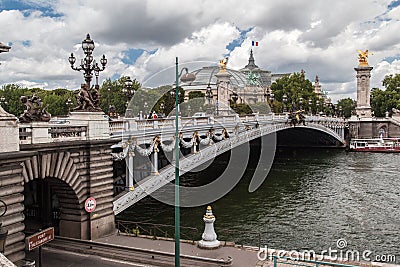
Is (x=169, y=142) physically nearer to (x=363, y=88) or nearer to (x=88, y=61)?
(x=88, y=61)

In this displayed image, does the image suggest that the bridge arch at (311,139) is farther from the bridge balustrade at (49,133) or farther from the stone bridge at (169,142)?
the bridge balustrade at (49,133)

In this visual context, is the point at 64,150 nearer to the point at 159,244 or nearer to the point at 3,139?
the point at 3,139

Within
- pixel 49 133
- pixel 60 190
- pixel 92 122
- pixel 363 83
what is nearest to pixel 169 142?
pixel 92 122

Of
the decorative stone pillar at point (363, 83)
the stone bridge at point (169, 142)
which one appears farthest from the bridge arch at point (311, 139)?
the stone bridge at point (169, 142)

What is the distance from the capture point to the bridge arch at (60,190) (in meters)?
14.7

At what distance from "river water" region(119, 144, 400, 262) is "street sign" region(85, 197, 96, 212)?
512cm

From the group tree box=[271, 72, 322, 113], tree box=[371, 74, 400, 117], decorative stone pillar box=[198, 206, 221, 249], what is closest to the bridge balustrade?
decorative stone pillar box=[198, 206, 221, 249]

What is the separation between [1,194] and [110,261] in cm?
457

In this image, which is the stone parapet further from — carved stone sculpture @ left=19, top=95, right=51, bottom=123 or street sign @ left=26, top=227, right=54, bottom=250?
street sign @ left=26, top=227, right=54, bottom=250

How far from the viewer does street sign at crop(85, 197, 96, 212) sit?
1691 cm

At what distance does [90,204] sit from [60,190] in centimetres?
125

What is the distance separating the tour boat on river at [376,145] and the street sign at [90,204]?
195ft

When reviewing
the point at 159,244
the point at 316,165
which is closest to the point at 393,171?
the point at 316,165

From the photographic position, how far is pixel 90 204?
671 inches
